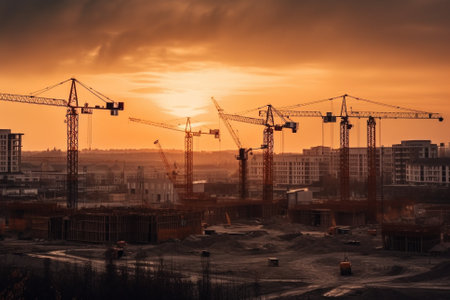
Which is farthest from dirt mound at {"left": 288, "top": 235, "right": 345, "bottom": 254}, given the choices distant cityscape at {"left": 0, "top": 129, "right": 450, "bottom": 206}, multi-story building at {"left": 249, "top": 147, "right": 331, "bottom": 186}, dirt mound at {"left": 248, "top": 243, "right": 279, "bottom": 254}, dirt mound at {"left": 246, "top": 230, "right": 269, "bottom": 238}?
multi-story building at {"left": 249, "top": 147, "right": 331, "bottom": 186}

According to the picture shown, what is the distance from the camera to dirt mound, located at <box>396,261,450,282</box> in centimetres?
3097

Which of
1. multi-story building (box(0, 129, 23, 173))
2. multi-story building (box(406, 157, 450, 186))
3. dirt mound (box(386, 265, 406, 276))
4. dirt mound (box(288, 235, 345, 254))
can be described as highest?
multi-story building (box(0, 129, 23, 173))

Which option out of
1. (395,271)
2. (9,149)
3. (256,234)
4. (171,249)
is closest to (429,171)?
(256,234)

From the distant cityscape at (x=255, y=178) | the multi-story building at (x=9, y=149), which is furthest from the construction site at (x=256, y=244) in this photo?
the multi-story building at (x=9, y=149)

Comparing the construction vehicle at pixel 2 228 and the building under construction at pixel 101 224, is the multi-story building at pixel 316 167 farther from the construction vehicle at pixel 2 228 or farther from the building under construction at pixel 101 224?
the building under construction at pixel 101 224

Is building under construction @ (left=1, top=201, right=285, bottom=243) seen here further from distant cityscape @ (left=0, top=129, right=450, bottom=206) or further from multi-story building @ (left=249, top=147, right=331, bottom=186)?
multi-story building @ (left=249, top=147, right=331, bottom=186)

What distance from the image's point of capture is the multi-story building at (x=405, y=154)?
137m

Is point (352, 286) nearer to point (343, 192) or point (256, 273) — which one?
point (256, 273)

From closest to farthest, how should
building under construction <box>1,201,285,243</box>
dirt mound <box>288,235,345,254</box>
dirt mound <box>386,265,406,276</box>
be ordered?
1. dirt mound <box>386,265,406,276</box>
2. dirt mound <box>288,235,345,254</box>
3. building under construction <box>1,201,285,243</box>

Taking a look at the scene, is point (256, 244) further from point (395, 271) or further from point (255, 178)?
point (255, 178)

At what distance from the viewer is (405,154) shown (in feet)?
453

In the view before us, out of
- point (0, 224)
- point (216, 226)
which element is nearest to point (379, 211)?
point (216, 226)

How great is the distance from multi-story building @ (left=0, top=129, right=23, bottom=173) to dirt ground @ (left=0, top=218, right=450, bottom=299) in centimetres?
9203

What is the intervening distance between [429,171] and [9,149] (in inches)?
3197
